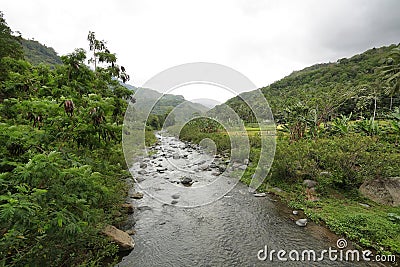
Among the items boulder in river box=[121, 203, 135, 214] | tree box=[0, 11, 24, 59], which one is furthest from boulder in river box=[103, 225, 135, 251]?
tree box=[0, 11, 24, 59]

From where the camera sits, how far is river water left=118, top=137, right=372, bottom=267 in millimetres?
5266

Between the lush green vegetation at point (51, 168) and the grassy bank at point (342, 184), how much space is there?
6.08 m

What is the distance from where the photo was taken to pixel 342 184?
28.4 feet

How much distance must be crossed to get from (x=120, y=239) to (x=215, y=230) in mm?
2606

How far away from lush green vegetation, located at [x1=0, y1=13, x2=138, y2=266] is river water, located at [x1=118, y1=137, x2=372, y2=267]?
4.57ft

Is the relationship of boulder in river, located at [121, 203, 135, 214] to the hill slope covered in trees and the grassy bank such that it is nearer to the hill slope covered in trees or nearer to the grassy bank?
the grassy bank

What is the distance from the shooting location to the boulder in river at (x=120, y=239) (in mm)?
5301

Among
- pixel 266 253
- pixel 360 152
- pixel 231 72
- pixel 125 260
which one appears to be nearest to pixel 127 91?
pixel 231 72

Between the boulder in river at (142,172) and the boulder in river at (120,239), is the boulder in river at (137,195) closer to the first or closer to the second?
the boulder in river at (142,172)

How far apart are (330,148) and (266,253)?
539cm

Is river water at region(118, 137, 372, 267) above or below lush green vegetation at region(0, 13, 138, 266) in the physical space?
below

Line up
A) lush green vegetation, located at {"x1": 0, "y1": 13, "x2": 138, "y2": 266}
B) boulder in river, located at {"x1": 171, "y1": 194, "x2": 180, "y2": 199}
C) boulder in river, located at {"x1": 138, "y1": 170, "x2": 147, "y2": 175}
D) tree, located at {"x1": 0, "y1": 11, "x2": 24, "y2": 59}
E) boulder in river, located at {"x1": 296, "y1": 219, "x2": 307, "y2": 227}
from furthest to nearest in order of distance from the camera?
boulder in river, located at {"x1": 138, "y1": 170, "x2": 147, "y2": 175}
tree, located at {"x1": 0, "y1": 11, "x2": 24, "y2": 59}
boulder in river, located at {"x1": 171, "y1": 194, "x2": 180, "y2": 199}
boulder in river, located at {"x1": 296, "y1": 219, "x2": 307, "y2": 227}
lush green vegetation, located at {"x1": 0, "y1": 13, "x2": 138, "y2": 266}

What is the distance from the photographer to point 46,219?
2.76 meters

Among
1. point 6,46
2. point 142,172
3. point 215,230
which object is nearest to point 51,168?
point 215,230
